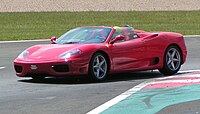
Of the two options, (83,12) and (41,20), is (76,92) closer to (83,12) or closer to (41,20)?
(41,20)

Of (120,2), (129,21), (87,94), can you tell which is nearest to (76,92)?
(87,94)

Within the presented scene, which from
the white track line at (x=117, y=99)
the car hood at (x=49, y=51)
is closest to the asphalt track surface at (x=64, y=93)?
the white track line at (x=117, y=99)

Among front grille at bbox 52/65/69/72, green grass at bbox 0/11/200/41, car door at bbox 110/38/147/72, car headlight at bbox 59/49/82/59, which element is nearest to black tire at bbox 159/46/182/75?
car door at bbox 110/38/147/72

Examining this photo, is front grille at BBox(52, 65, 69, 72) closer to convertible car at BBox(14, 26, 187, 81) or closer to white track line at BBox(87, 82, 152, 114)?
convertible car at BBox(14, 26, 187, 81)

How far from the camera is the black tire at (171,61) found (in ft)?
46.1

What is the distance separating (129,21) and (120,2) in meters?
14.3

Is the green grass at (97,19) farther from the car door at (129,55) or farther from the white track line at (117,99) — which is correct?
the white track line at (117,99)

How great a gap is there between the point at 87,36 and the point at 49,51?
1039 millimetres

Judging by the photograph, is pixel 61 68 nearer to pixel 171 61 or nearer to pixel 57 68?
pixel 57 68

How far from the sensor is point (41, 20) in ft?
142

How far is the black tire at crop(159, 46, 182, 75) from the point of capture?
46.1ft

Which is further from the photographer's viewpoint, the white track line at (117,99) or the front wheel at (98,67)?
the front wheel at (98,67)

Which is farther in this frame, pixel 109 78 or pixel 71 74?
pixel 109 78

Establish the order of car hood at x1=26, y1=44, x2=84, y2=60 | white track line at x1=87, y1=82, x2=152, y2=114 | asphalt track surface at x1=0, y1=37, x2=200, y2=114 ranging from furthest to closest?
1. car hood at x1=26, y1=44, x2=84, y2=60
2. asphalt track surface at x1=0, y1=37, x2=200, y2=114
3. white track line at x1=87, y1=82, x2=152, y2=114
